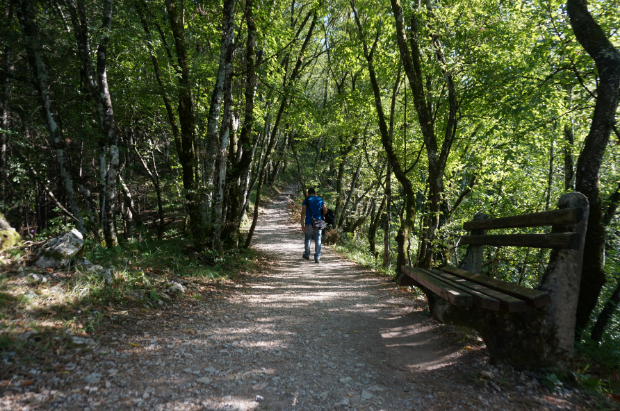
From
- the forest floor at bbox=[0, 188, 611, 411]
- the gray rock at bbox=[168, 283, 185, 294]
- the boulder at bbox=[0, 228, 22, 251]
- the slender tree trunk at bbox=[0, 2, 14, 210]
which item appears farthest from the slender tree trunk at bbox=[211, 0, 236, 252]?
the slender tree trunk at bbox=[0, 2, 14, 210]

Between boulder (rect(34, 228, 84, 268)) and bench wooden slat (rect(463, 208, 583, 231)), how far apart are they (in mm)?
5735

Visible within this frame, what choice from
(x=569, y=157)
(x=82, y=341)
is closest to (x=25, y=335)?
(x=82, y=341)

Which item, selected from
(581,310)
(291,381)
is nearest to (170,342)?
(291,381)

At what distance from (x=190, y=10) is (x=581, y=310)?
10801 millimetres

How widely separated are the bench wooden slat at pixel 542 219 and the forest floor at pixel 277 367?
4.66ft

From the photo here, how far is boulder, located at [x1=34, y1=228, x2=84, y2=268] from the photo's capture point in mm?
4086

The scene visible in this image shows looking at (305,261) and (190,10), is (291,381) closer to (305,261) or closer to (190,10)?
(305,261)

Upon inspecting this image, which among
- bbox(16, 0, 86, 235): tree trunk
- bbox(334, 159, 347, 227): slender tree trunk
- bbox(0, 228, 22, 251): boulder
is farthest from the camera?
bbox(334, 159, 347, 227): slender tree trunk

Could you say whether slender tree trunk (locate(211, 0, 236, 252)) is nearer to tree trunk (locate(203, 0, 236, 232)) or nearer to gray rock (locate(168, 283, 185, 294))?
tree trunk (locate(203, 0, 236, 232))

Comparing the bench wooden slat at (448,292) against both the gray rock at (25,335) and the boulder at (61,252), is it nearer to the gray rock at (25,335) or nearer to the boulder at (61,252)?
the gray rock at (25,335)

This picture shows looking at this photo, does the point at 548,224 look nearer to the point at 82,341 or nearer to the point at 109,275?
the point at 82,341

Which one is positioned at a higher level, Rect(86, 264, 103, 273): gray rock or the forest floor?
Rect(86, 264, 103, 273): gray rock

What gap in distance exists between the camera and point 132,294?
14.1 feet

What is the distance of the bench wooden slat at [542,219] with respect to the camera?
2584mm
